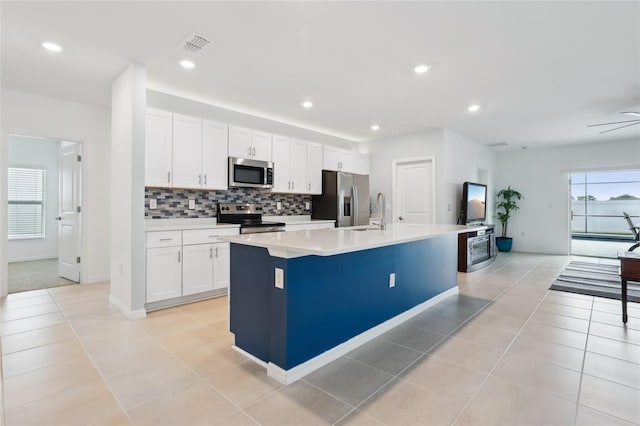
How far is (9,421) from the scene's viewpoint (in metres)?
1.62

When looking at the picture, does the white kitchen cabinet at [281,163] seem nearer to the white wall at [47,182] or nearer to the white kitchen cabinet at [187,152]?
the white kitchen cabinet at [187,152]

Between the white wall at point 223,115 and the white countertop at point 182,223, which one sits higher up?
the white wall at point 223,115

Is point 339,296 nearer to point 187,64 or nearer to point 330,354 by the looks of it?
point 330,354

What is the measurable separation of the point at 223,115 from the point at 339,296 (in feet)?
11.4

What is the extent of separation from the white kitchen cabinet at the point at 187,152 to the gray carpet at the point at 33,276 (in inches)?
99.0

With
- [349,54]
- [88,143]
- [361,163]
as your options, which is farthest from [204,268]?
[361,163]

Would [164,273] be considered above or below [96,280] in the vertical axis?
above

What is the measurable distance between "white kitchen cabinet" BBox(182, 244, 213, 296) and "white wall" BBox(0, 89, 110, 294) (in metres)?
2.00

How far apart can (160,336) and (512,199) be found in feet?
28.1

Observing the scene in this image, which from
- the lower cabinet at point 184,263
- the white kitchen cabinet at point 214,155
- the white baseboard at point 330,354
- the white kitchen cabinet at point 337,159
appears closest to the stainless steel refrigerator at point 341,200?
the white kitchen cabinet at point 337,159

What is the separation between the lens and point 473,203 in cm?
615

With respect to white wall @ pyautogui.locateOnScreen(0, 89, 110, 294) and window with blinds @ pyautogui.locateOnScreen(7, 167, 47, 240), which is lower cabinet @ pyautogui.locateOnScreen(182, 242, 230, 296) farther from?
window with blinds @ pyautogui.locateOnScreen(7, 167, 47, 240)

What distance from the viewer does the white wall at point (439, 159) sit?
5.68 meters

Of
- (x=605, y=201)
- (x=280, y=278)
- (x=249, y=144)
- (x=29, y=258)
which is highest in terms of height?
(x=249, y=144)
